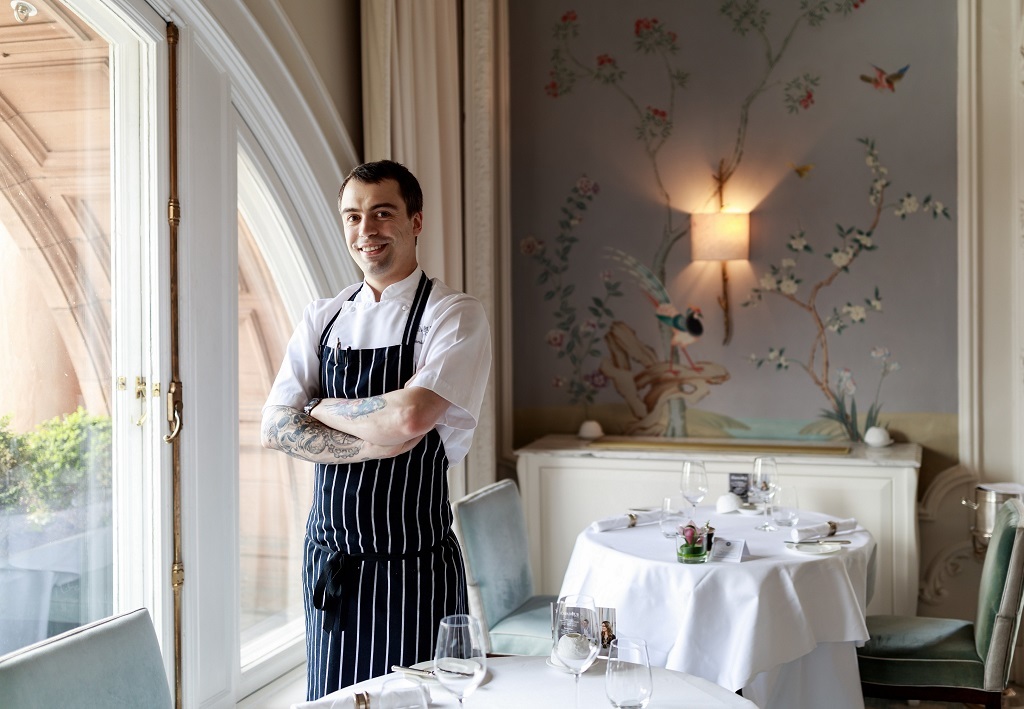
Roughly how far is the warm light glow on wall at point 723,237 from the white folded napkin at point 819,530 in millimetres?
1573

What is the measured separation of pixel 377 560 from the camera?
6.53ft

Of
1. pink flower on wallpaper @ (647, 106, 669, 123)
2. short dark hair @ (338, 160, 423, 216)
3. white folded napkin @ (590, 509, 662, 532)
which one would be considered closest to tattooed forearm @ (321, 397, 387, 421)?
short dark hair @ (338, 160, 423, 216)

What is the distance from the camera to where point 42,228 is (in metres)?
2.25

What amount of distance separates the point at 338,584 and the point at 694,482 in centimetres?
137

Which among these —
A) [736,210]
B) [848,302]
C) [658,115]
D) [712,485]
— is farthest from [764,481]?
[658,115]

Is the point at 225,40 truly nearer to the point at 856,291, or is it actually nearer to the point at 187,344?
the point at 187,344

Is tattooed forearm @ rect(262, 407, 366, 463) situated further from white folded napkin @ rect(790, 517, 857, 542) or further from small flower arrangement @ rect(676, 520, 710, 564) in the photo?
white folded napkin @ rect(790, 517, 857, 542)

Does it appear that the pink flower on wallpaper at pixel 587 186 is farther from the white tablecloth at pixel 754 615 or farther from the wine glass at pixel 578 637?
the wine glass at pixel 578 637

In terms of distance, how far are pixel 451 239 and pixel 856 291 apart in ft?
5.91

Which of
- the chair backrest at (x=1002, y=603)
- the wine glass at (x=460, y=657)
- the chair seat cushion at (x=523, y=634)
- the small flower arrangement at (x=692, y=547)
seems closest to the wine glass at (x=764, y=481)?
the small flower arrangement at (x=692, y=547)

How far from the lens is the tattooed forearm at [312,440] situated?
1979mm

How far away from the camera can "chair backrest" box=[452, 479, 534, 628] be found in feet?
10.2

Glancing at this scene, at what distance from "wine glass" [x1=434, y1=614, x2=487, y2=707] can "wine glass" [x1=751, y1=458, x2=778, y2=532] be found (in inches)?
72.8

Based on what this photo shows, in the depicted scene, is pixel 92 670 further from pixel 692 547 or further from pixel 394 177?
pixel 692 547
